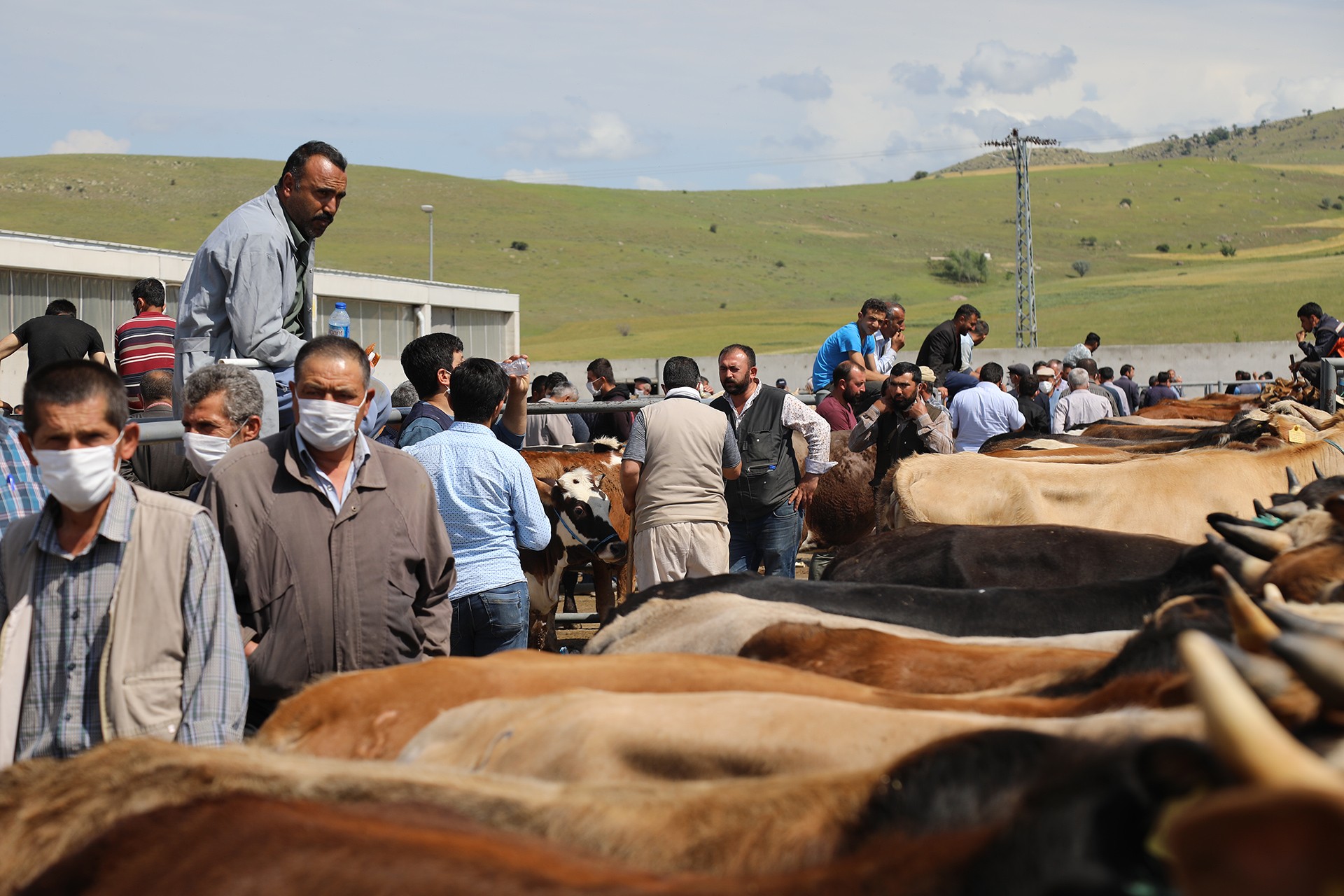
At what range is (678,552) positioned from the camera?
731cm

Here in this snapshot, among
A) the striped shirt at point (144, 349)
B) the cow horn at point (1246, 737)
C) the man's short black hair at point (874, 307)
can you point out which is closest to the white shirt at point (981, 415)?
the man's short black hair at point (874, 307)

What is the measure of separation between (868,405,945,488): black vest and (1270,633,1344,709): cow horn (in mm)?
7377

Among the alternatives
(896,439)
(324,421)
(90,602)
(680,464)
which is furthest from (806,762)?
(896,439)

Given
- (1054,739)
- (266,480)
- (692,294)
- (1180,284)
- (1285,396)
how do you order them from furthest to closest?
(692,294) → (1180,284) → (1285,396) → (266,480) → (1054,739)

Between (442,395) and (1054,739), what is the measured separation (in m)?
4.92

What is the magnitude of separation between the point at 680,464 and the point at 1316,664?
18.5 ft

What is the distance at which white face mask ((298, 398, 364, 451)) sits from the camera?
403 centimetres

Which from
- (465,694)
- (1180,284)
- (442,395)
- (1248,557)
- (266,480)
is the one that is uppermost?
(1180,284)

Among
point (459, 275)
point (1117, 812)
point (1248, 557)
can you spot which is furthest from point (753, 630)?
point (459, 275)

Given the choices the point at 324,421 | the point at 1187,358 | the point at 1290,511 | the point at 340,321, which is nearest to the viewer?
the point at 324,421

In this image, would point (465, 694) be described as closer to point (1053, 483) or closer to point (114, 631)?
point (114, 631)

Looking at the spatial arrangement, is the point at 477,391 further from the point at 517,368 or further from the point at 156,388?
the point at 156,388

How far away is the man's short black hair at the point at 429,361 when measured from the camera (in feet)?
20.6

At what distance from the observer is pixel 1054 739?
1.94m
